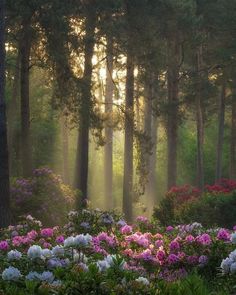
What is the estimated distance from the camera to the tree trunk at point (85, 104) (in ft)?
72.8

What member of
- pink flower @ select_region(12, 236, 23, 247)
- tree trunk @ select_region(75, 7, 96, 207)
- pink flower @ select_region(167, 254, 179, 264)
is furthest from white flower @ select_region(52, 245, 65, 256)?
tree trunk @ select_region(75, 7, 96, 207)

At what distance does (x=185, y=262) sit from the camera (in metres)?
8.83

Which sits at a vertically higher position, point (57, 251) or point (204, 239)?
point (57, 251)

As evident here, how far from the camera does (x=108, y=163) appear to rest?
38156 millimetres

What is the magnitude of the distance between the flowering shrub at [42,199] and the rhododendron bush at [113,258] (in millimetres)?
7281

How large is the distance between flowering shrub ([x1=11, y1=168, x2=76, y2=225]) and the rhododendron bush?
7281mm

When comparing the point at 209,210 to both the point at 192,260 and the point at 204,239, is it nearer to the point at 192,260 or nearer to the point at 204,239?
the point at 204,239

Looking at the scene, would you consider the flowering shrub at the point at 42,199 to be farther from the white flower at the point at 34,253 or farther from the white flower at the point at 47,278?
the white flower at the point at 47,278

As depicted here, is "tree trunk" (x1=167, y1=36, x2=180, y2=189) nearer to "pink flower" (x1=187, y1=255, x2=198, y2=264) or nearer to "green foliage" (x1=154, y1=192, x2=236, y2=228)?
"green foliage" (x1=154, y1=192, x2=236, y2=228)

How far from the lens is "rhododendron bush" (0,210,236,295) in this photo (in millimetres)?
4852

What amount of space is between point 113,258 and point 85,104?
16839mm

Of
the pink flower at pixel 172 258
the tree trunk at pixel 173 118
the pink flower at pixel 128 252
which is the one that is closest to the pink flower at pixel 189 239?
the pink flower at pixel 172 258

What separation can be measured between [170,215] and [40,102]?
21092 mm

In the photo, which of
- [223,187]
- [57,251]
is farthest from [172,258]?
[223,187]
